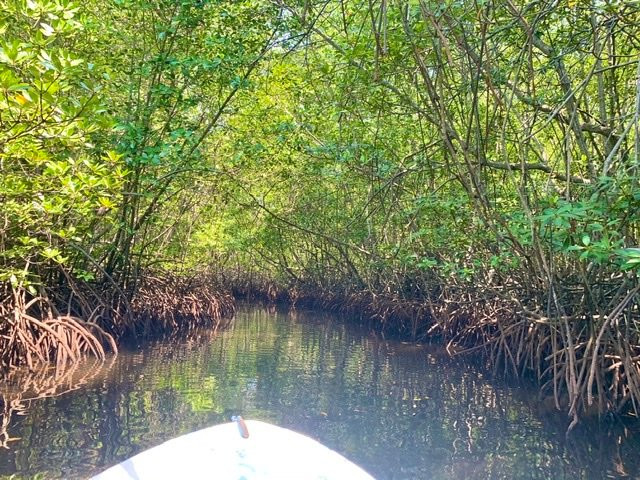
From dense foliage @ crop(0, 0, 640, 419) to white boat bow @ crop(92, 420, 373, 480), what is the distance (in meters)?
1.61

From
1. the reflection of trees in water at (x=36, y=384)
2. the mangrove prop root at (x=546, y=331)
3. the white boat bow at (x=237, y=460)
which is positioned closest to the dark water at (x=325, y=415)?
the reflection of trees in water at (x=36, y=384)

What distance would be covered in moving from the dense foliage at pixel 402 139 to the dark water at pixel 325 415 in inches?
19.4

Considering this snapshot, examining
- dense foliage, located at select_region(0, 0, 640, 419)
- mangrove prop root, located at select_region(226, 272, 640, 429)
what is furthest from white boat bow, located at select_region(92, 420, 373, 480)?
mangrove prop root, located at select_region(226, 272, 640, 429)

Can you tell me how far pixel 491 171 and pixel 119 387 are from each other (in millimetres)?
4561

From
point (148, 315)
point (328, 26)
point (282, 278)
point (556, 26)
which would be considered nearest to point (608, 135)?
point (556, 26)

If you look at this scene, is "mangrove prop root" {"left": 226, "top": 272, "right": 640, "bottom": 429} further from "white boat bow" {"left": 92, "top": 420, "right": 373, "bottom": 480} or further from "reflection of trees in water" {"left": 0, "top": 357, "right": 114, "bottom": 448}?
"reflection of trees in water" {"left": 0, "top": 357, "right": 114, "bottom": 448}

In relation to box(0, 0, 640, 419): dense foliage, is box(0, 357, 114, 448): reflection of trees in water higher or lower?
lower

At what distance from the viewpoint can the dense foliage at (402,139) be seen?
355cm

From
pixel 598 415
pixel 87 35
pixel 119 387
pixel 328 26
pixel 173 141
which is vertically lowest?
pixel 119 387

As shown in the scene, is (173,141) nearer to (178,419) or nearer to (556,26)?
(178,419)

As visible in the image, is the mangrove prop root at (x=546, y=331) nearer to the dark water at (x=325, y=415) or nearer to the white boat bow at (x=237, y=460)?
the dark water at (x=325, y=415)

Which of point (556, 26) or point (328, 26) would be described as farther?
point (328, 26)

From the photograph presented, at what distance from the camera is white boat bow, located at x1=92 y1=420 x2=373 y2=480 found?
2.28 m

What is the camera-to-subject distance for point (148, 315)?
A: 9805mm
